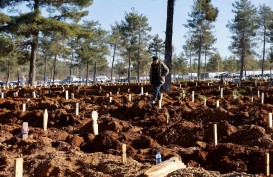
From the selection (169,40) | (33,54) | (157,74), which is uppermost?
(169,40)

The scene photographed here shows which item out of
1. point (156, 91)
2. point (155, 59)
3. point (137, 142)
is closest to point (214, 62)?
point (156, 91)

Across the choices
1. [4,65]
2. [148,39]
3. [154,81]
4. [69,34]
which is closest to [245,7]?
[148,39]

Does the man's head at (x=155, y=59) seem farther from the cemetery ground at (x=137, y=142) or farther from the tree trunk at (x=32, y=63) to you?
the tree trunk at (x=32, y=63)

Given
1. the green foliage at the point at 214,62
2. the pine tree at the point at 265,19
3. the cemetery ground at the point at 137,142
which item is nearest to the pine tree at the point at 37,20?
the cemetery ground at the point at 137,142

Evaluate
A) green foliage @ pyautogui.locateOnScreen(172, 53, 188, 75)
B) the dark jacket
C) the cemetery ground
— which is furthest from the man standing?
green foliage @ pyautogui.locateOnScreen(172, 53, 188, 75)

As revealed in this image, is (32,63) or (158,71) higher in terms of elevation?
(32,63)

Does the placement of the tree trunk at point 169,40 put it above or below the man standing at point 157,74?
above

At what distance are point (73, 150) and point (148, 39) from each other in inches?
1841

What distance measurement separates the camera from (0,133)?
310 inches

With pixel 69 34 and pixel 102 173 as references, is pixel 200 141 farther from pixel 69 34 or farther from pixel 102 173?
pixel 69 34

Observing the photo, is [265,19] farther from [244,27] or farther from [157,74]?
[157,74]

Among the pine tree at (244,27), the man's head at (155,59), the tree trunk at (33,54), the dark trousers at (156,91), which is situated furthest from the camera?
the pine tree at (244,27)

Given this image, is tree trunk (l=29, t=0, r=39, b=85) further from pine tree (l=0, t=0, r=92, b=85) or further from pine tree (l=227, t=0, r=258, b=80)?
pine tree (l=227, t=0, r=258, b=80)

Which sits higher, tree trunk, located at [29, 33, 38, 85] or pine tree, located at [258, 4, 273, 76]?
pine tree, located at [258, 4, 273, 76]
